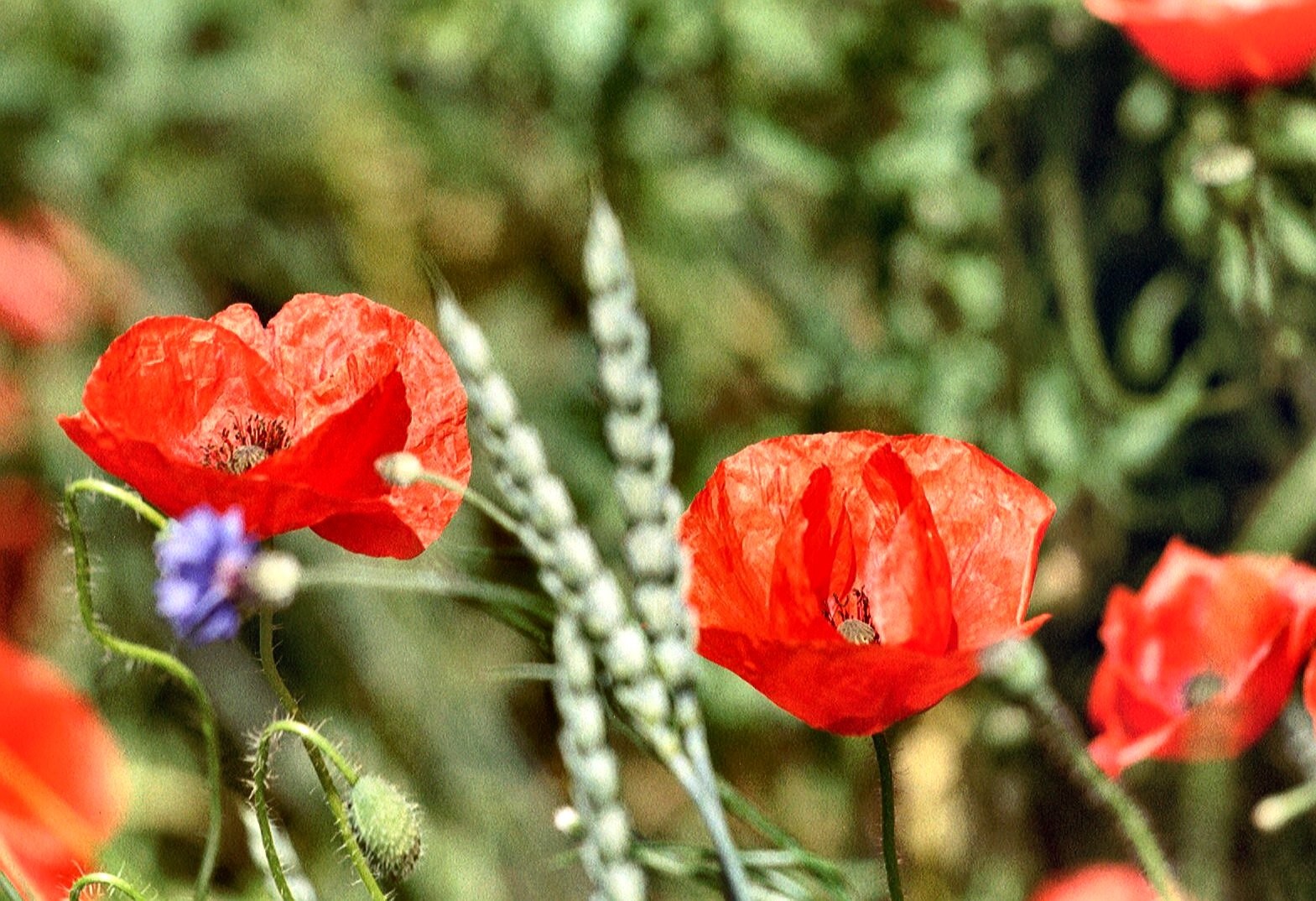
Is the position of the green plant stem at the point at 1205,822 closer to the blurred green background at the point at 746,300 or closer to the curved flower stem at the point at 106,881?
the blurred green background at the point at 746,300

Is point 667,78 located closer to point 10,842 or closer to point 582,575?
point 10,842

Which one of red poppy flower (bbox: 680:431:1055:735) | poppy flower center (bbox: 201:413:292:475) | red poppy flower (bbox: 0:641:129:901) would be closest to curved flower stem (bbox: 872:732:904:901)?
red poppy flower (bbox: 680:431:1055:735)

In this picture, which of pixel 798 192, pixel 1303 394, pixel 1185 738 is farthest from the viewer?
pixel 798 192

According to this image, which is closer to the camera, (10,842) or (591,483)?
(10,842)

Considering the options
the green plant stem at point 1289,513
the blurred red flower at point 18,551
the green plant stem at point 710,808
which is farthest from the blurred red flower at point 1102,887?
the blurred red flower at point 18,551

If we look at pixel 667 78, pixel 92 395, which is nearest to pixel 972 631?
pixel 92 395

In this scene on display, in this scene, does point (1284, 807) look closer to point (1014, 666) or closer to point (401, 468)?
point (1014, 666)
